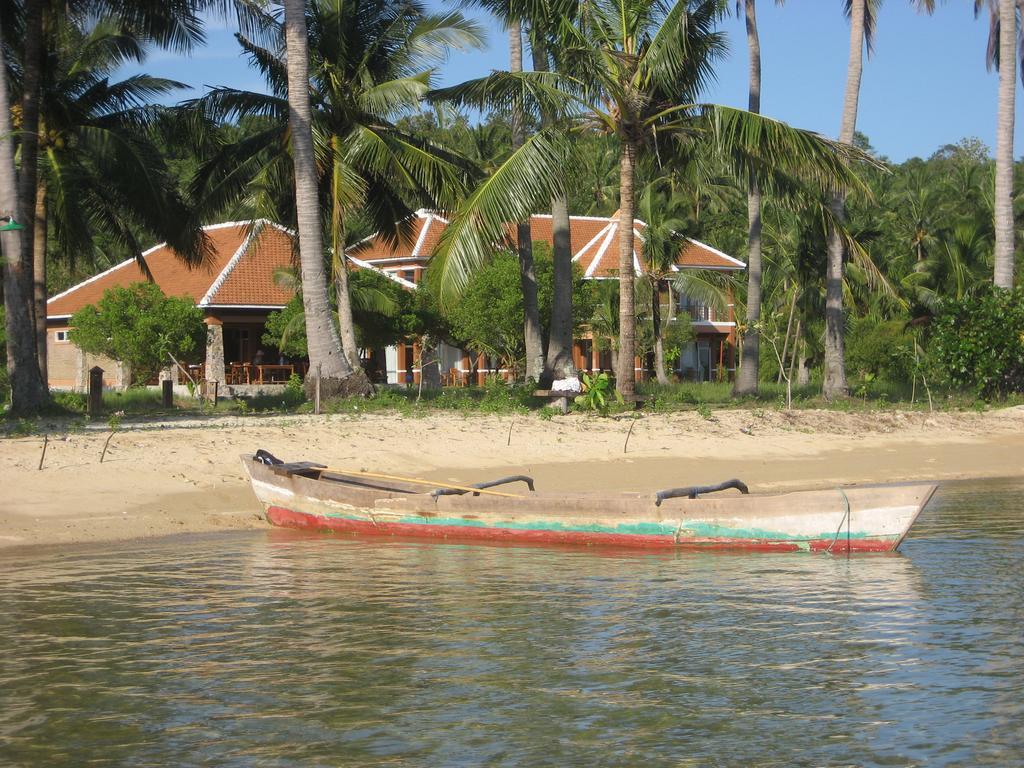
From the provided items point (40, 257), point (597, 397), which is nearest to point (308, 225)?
point (597, 397)

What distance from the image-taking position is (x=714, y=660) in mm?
9125

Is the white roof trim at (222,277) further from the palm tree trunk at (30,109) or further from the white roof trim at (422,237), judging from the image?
the palm tree trunk at (30,109)

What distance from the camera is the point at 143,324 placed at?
105 feet

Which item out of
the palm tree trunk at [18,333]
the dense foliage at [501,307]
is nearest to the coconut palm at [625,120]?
the palm tree trunk at [18,333]

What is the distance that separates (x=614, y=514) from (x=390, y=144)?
1439 cm

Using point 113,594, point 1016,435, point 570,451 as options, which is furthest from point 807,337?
point 113,594

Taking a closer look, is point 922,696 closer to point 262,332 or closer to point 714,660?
point 714,660

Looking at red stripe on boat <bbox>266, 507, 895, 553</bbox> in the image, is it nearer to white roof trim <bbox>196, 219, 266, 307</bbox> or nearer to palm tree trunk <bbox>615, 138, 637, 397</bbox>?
palm tree trunk <bbox>615, 138, 637, 397</bbox>

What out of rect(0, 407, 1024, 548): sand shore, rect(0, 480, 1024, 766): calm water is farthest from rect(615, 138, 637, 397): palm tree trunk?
rect(0, 480, 1024, 766): calm water

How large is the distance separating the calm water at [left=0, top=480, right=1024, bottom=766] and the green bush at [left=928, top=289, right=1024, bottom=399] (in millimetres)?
15573

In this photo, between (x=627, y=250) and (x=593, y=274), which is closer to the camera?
(x=627, y=250)

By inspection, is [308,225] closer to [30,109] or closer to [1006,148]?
[30,109]

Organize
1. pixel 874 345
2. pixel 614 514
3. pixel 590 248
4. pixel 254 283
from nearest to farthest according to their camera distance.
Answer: pixel 614 514 → pixel 254 283 → pixel 874 345 → pixel 590 248

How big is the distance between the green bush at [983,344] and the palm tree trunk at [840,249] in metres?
2.39
